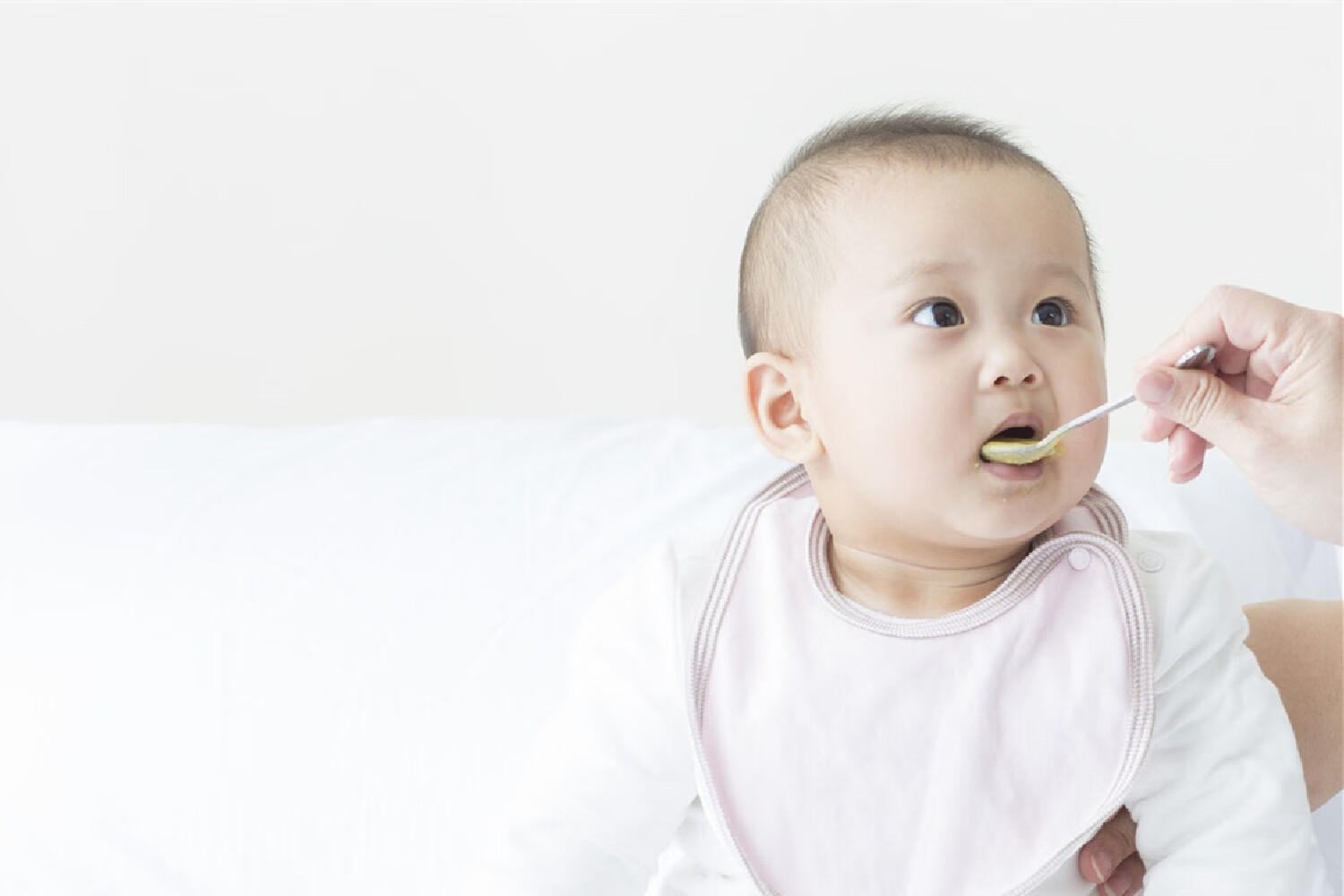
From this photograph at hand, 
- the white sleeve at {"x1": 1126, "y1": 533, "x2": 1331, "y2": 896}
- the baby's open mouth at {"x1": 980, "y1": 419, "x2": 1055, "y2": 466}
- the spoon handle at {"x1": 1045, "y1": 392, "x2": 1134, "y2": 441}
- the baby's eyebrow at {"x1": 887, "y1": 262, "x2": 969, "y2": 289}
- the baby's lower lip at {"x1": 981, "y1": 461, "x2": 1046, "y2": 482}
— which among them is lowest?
the white sleeve at {"x1": 1126, "y1": 533, "x2": 1331, "y2": 896}

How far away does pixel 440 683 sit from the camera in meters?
1.61

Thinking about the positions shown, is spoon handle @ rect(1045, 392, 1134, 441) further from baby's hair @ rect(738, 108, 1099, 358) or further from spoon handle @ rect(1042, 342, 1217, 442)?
baby's hair @ rect(738, 108, 1099, 358)

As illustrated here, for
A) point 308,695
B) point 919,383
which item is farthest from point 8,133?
point 919,383

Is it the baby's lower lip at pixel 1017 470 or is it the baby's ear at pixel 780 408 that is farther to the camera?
the baby's ear at pixel 780 408

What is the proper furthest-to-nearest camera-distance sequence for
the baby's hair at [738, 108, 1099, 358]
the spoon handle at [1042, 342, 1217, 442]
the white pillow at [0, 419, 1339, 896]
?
1. the white pillow at [0, 419, 1339, 896]
2. the baby's hair at [738, 108, 1099, 358]
3. the spoon handle at [1042, 342, 1217, 442]

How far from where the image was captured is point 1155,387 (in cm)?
108

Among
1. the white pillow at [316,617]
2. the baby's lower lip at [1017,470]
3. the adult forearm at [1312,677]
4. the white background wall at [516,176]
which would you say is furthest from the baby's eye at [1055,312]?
the white background wall at [516,176]

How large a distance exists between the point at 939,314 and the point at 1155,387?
15cm

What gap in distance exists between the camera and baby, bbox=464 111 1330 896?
109cm

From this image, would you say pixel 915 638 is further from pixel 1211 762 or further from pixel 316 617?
pixel 316 617

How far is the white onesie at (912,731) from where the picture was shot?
45.2 inches

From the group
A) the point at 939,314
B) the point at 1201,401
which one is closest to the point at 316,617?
the point at 939,314

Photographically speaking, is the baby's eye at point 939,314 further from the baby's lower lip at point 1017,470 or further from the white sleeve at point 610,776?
the white sleeve at point 610,776

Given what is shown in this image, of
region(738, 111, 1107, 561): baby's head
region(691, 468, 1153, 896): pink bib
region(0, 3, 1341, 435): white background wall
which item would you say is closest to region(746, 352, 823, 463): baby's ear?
region(738, 111, 1107, 561): baby's head
